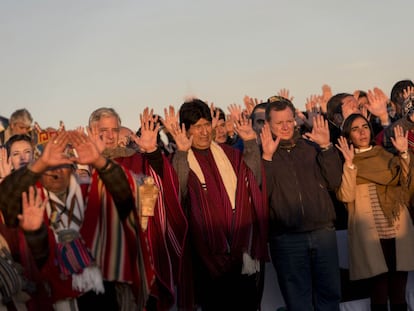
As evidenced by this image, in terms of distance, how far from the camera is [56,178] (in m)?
5.23

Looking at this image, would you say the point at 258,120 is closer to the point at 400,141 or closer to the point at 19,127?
the point at 400,141

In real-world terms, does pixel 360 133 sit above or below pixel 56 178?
above

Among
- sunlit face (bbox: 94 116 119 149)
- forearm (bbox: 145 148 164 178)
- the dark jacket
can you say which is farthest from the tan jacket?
sunlit face (bbox: 94 116 119 149)

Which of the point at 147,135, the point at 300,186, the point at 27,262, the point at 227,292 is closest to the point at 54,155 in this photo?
the point at 27,262

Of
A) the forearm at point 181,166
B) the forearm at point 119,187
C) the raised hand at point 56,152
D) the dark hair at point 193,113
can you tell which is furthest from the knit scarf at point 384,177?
the raised hand at point 56,152

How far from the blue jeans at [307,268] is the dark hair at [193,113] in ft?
3.95

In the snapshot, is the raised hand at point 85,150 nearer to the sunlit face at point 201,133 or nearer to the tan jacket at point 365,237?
the sunlit face at point 201,133

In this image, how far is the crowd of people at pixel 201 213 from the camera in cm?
519

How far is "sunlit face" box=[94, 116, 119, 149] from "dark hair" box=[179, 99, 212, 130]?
24.8 inches

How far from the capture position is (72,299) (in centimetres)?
525

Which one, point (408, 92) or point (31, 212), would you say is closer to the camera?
point (31, 212)

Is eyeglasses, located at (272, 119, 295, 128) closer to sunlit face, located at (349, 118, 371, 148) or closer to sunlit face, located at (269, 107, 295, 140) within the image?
sunlit face, located at (269, 107, 295, 140)

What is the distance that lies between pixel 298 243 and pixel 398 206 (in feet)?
3.44

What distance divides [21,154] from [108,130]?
892mm
